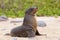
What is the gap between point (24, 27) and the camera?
8.11 m

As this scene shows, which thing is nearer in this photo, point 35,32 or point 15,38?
point 15,38

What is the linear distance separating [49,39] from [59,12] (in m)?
8.51

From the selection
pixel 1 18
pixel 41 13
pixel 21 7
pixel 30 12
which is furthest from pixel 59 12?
pixel 30 12

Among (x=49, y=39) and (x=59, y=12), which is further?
(x=59, y=12)

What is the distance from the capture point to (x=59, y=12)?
1617cm

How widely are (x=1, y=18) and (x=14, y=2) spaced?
4346 mm

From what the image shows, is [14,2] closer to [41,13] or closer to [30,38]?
[41,13]

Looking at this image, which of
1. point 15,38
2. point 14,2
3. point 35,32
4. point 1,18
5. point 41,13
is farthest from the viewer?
point 14,2

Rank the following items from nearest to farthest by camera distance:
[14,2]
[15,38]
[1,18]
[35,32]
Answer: [15,38]
[35,32]
[1,18]
[14,2]

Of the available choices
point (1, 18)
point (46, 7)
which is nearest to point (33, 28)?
Answer: point (1, 18)

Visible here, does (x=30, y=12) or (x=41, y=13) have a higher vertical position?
(x=30, y=12)

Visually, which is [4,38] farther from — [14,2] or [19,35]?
[14,2]

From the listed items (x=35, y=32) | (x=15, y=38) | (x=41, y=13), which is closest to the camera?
(x=15, y=38)

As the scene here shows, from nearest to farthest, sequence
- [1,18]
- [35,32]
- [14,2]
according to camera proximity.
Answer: [35,32], [1,18], [14,2]
